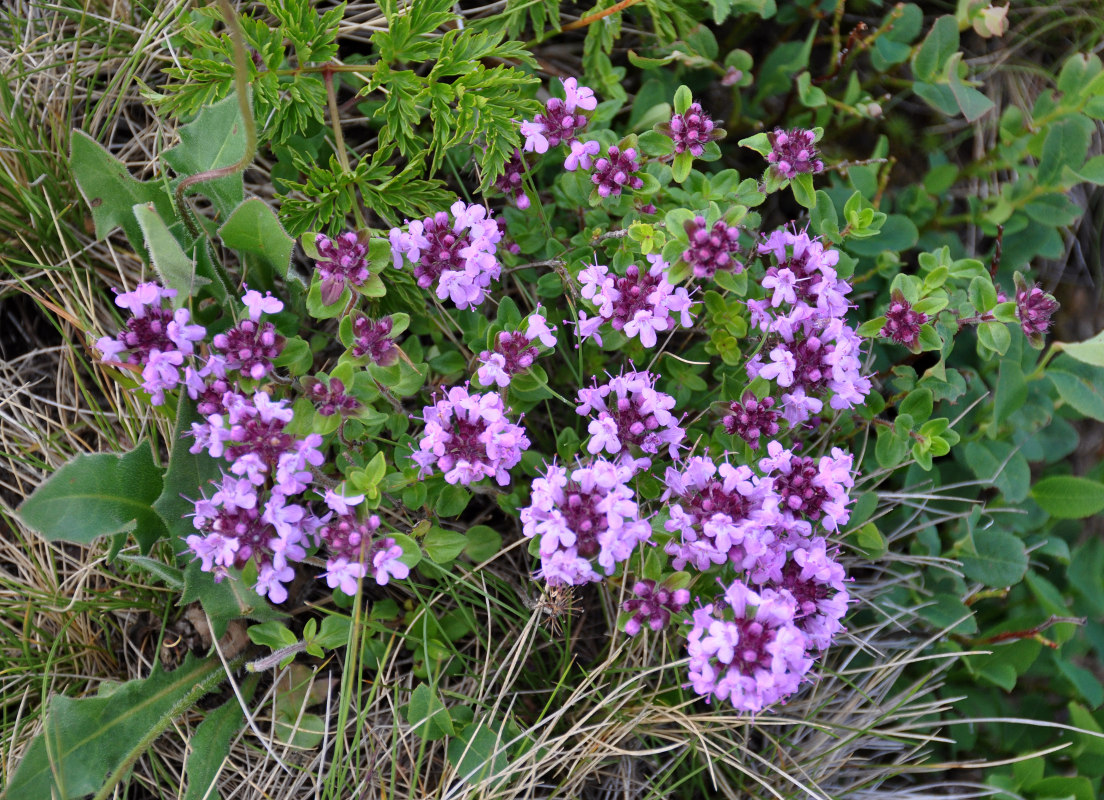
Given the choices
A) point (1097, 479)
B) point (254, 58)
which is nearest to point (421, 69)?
point (254, 58)

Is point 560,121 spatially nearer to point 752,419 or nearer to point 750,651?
point 752,419

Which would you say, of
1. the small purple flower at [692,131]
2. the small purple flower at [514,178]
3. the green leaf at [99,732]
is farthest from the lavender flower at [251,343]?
the small purple flower at [692,131]

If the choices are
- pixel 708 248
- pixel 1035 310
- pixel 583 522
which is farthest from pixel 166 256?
pixel 1035 310

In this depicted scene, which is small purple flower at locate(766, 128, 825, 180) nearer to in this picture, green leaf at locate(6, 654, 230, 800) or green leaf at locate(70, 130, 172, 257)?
green leaf at locate(70, 130, 172, 257)

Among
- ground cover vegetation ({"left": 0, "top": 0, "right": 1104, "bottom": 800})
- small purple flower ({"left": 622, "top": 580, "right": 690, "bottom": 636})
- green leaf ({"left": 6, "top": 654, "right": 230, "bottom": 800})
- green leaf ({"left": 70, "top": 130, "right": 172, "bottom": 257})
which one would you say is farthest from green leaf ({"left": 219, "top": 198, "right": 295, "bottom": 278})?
small purple flower ({"left": 622, "top": 580, "right": 690, "bottom": 636})

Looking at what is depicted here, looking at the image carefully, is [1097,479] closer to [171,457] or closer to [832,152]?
[832,152]

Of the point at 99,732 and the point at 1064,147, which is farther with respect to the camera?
the point at 1064,147
